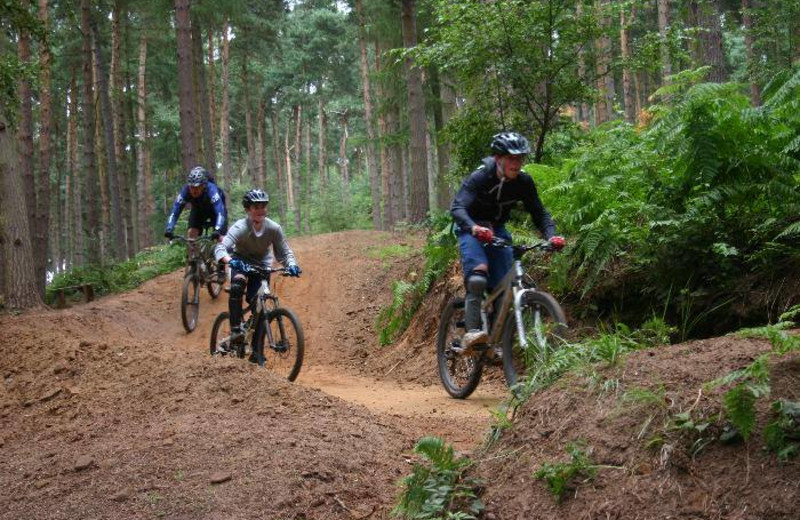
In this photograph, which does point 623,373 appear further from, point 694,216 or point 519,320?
point 694,216

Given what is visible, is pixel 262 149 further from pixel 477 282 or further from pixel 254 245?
pixel 477 282

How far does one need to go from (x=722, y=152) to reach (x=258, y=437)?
14.8ft

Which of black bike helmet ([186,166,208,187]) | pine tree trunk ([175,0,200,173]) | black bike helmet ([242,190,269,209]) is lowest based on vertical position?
black bike helmet ([242,190,269,209])

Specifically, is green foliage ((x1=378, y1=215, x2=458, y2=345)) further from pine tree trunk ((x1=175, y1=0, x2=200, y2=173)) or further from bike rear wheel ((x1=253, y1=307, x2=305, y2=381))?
pine tree trunk ((x1=175, y1=0, x2=200, y2=173))

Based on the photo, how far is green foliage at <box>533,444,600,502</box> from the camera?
3.40 metres

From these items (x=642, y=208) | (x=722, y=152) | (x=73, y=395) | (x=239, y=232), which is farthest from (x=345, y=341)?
(x=722, y=152)

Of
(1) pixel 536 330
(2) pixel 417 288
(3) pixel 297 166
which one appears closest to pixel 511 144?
(1) pixel 536 330

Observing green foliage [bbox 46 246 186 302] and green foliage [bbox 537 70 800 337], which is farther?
Result: green foliage [bbox 46 246 186 302]

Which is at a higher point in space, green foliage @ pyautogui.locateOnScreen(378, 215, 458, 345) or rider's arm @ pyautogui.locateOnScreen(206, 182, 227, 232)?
rider's arm @ pyautogui.locateOnScreen(206, 182, 227, 232)

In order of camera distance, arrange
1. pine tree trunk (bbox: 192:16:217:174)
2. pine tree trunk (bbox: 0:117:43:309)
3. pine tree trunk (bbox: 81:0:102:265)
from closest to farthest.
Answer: pine tree trunk (bbox: 0:117:43:309) < pine tree trunk (bbox: 81:0:102:265) < pine tree trunk (bbox: 192:16:217:174)

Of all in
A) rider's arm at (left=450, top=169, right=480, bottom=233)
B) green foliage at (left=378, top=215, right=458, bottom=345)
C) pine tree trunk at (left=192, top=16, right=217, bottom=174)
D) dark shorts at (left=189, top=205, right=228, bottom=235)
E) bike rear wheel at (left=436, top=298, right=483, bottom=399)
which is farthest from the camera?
pine tree trunk at (left=192, top=16, right=217, bottom=174)

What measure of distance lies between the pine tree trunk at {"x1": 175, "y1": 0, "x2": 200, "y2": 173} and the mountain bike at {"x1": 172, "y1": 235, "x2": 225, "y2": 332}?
5856mm

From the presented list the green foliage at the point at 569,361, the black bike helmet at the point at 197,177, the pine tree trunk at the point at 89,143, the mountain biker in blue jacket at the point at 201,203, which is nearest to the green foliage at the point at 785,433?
the green foliage at the point at 569,361

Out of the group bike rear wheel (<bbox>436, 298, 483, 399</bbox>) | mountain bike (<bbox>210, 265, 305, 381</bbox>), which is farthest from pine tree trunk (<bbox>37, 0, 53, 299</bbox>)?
bike rear wheel (<bbox>436, 298, 483, 399</bbox>)
